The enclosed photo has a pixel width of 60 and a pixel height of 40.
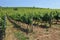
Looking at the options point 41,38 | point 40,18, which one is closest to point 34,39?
point 41,38

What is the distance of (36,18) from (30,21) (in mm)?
10828

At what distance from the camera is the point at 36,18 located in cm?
3822

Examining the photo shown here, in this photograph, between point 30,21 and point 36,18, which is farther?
point 36,18

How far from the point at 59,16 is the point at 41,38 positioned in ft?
59.4

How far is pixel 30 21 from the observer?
1081 inches

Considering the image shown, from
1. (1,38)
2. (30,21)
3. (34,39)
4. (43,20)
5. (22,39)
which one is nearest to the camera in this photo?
(1,38)

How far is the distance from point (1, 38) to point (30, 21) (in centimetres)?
1078

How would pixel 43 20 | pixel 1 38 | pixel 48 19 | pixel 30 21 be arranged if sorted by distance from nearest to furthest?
pixel 1 38, pixel 30 21, pixel 48 19, pixel 43 20

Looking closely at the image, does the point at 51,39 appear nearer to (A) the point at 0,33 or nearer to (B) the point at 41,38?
(B) the point at 41,38

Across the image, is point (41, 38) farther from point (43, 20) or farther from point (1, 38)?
point (43, 20)

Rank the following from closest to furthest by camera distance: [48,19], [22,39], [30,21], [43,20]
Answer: [22,39] < [30,21] < [48,19] < [43,20]

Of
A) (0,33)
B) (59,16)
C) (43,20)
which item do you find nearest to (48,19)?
(43,20)

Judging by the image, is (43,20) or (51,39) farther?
(43,20)

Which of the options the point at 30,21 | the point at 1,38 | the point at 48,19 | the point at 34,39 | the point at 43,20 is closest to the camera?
the point at 1,38
